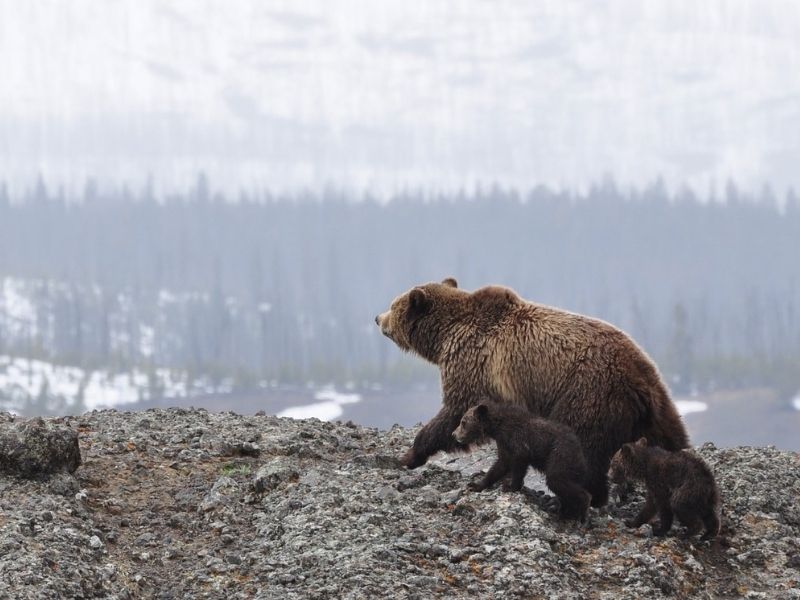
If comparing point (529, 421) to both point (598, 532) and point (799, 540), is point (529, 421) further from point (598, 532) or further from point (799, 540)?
point (799, 540)

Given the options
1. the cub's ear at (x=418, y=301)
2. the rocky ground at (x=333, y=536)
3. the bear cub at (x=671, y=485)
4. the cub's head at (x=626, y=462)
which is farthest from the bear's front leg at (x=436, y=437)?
the bear cub at (x=671, y=485)

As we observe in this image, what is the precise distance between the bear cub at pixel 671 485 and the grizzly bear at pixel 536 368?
45cm

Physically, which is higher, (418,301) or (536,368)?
(418,301)

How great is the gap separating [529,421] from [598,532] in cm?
124

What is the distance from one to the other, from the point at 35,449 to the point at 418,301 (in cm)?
462

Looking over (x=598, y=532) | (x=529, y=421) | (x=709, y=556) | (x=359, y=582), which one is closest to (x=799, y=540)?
(x=709, y=556)

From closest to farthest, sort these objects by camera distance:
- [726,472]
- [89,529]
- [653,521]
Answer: [89,529]
[653,521]
[726,472]

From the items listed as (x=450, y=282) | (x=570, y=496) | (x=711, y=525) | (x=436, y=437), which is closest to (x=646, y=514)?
(x=711, y=525)

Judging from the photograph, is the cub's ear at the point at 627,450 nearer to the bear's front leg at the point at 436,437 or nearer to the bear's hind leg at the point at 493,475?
the bear's hind leg at the point at 493,475

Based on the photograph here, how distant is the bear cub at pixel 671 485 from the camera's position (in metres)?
9.70

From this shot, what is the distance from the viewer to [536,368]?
11086mm

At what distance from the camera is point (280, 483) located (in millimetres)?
10727

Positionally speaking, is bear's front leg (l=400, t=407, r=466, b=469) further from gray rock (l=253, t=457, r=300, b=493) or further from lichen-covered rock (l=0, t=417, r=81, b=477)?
lichen-covered rock (l=0, t=417, r=81, b=477)

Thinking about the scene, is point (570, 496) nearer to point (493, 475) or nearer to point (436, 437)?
point (493, 475)
